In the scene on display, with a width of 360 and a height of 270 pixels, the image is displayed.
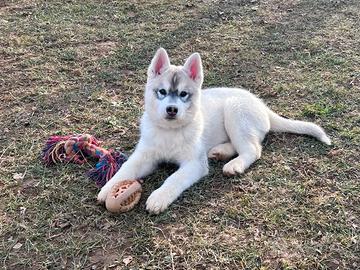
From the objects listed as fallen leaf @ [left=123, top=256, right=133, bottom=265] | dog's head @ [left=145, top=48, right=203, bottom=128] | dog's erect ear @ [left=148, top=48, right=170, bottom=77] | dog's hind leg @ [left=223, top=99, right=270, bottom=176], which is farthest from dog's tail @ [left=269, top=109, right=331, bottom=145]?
fallen leaf @ [left=123, top=256, right=133, bottom=265]

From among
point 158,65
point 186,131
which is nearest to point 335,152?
point 186,131

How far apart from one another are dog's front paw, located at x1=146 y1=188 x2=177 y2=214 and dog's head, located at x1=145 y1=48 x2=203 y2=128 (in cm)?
58

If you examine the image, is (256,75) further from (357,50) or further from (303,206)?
(303,206)

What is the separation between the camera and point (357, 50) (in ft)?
20.7

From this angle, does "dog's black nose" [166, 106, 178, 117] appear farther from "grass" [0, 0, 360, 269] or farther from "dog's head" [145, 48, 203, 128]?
"grass" [0, 0, 360, 269]

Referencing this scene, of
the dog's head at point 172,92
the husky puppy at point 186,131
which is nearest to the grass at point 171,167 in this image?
the husky puppy at point 186,131

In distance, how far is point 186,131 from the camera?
388cm

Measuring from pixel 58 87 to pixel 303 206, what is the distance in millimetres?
2975

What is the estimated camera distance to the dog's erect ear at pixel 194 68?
12.8 feet

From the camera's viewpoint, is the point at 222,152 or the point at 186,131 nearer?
the point at 186,131

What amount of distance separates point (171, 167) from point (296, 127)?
1.23 meters

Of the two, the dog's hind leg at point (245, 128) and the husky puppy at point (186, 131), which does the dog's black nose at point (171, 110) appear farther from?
the dog's hind leg at point (245, 128)

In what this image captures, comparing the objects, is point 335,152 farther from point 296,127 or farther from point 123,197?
point 123,197

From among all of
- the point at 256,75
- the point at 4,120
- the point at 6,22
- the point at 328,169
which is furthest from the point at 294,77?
the point at 6,22
